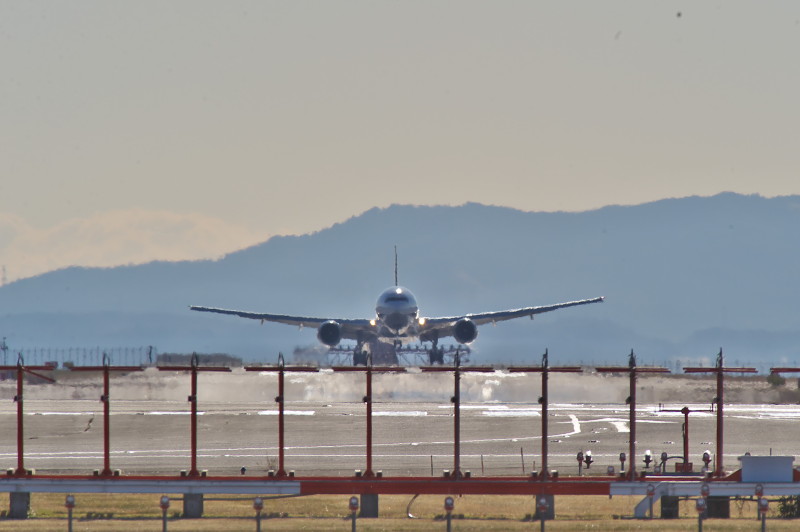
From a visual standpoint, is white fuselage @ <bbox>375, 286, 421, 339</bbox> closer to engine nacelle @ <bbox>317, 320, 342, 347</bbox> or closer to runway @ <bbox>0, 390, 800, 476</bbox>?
engine nacelle @ <bbox>317, 320, 342, 347</bbox>

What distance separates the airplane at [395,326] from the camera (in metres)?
104

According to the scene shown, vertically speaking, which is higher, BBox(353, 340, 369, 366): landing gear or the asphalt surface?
BBox(353, 340, 369, 366): landing gear

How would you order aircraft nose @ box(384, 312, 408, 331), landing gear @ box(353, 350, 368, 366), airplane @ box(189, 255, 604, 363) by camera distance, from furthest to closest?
airplane @ box(189, 255, 604, 363)
aircraft nose @ box(384, 312, 408, 331)
landing gear @ box(353, 350, 368, 366)

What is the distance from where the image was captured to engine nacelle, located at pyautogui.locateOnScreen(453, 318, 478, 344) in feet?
→ 355

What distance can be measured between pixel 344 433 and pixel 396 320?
163 ft

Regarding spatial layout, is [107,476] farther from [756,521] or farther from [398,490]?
[756,521]

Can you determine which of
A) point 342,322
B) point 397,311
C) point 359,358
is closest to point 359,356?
point 359,358

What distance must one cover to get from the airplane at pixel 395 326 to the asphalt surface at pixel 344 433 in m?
26.4

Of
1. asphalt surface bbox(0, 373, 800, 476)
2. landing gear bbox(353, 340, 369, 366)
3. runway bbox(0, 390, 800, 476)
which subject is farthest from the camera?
landing gear bbox(353, 340, 369, 366)

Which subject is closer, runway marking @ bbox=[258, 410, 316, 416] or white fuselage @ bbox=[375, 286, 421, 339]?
runway marking @ bbox=[258, 410, 316, 416]

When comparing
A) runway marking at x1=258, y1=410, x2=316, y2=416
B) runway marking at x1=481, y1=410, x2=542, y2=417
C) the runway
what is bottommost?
the runway

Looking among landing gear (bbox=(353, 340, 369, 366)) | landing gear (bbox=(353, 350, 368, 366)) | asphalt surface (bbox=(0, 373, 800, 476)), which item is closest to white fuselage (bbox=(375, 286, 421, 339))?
landing gear (bbox=(353, 340, 369, 366))

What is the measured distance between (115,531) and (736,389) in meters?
55.1

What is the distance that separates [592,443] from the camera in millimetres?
50625
